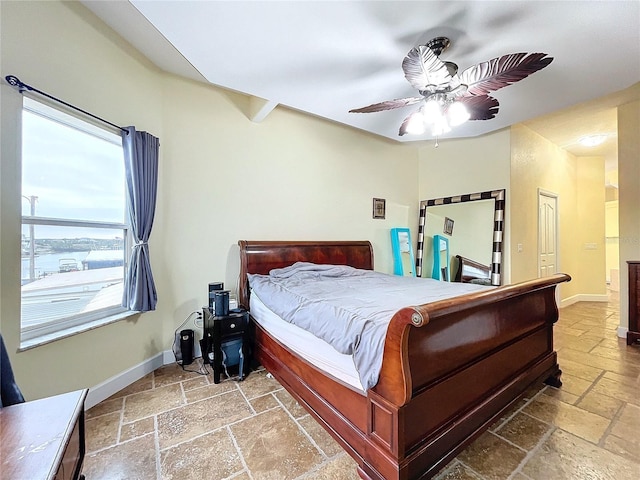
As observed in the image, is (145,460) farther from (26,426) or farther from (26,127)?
(26,127)

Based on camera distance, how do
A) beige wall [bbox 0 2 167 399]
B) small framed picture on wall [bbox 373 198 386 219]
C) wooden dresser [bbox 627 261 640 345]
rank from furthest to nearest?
small framed picture on wall [bbox 373 198 386 219], wooden dresser [bbox 627 261 640 345], beige wall [bbox 0 2 167 399]

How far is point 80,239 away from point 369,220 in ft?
11.8

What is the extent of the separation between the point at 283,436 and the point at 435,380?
106cm

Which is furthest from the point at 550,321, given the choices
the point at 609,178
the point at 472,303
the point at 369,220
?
the point at 609,178

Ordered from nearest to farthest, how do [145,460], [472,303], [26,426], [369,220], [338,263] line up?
[26,426] → [472,303] → [145,460] → [338,263] → [369,220]

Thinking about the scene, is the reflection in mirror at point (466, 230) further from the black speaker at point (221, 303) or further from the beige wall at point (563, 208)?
the black speaker at point (221, 303)

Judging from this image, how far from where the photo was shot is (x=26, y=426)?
0.90m

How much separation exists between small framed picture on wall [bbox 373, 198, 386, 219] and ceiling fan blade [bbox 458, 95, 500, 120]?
88.5 inches

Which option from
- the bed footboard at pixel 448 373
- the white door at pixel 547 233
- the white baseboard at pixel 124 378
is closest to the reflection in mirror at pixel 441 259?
the white door at pixel 547 233

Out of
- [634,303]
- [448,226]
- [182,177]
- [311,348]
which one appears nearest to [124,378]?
[311,348]


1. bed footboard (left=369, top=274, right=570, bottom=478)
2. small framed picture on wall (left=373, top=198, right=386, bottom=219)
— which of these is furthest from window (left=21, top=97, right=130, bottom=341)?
small framed picture on wall (left=373, top=198, right=386, bottom=219)

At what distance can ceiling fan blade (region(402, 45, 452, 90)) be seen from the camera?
1695mm

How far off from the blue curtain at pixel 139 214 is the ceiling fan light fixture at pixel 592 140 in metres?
6.53

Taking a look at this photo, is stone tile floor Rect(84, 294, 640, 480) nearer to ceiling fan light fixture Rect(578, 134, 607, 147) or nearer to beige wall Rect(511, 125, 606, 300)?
beige wall Rect(511, 125, 606, 300)
